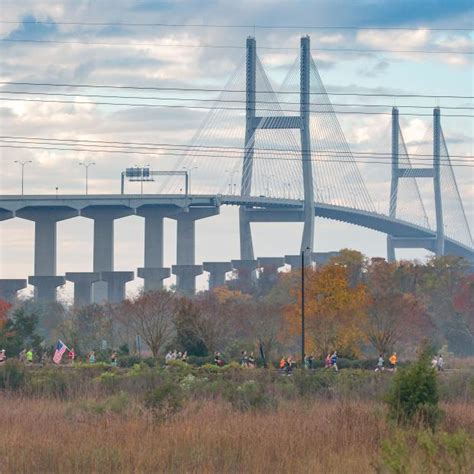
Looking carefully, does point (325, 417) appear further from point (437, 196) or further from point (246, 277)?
point (437, 196)

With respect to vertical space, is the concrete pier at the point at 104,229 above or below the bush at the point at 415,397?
above

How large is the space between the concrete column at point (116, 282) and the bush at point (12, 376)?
59435 mm

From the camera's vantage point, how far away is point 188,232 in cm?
9925

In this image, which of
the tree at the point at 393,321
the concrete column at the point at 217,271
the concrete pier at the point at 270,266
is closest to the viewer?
the tree at the point at 393,321

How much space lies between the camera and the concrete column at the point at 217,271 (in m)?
107

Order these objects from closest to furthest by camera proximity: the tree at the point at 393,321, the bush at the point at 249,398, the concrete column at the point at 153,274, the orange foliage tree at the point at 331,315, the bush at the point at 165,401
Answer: the bush at the point at 165,401 < the bush at the point at 249,398 < the orange foliage tree at the point at 331,315 < the tree at the point at 393,321 < the concrete column at the point at 153,274

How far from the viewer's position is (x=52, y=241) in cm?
9181

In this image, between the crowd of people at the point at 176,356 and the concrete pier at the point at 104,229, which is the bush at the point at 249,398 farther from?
the concrete pier at the point at 104,229

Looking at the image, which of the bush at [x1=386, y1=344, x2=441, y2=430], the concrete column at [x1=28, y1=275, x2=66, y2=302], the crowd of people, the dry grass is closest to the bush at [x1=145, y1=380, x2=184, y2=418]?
the dry grass

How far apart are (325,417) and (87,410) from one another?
471 centimetres

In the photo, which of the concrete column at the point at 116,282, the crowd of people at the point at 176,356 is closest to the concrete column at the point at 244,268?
the concrete column at the point at 116,282

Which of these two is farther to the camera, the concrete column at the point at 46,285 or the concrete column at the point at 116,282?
the concrete column at the point at 116,282

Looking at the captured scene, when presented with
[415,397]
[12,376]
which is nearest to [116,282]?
[12,376]

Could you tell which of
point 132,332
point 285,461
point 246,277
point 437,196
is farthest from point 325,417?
point 437,196
